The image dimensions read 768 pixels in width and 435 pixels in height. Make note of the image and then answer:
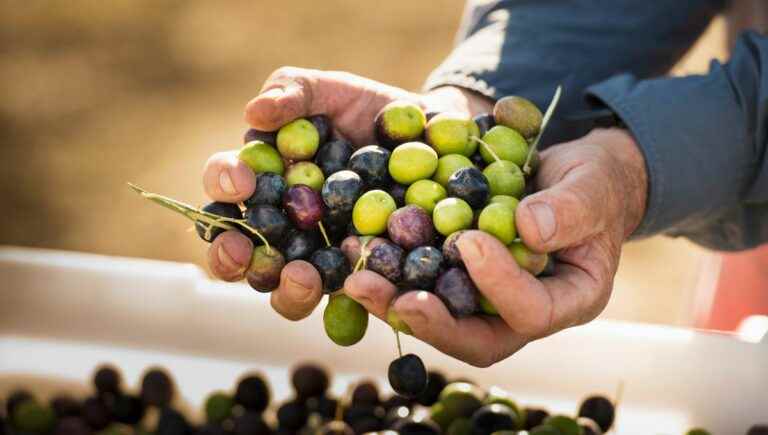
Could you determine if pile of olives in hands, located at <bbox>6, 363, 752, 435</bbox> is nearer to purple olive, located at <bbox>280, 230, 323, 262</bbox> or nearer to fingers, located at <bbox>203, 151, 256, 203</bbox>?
purple olive, located at <bbox>280, 230, 323, 262</bbox>

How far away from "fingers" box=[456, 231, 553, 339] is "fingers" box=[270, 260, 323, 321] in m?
0.26

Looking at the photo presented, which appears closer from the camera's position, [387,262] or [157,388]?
[387,262]

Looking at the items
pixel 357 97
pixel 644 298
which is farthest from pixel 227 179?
pixel 644 298

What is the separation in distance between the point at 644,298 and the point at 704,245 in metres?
1.54

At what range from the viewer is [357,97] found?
6.61 ft

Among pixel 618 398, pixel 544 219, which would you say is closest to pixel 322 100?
pixel 544 219

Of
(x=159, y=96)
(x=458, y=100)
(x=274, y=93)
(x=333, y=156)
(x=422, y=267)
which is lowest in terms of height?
(x=422, y=267)

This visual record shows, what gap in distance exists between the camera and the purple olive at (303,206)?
5.47 feet

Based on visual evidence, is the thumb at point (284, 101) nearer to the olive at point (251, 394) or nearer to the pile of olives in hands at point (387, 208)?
the pile of olives in hands at point (387, 208)

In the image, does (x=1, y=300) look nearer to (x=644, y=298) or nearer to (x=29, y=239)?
(x=29, y=239)

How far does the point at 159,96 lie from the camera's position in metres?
5.16

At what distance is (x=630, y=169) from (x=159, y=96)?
3.64 meters

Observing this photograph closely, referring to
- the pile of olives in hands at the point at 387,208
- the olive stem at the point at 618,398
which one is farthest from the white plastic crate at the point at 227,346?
the pile of olives in hands at the point at 387,208

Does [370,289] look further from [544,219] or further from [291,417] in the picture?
[291,417]
